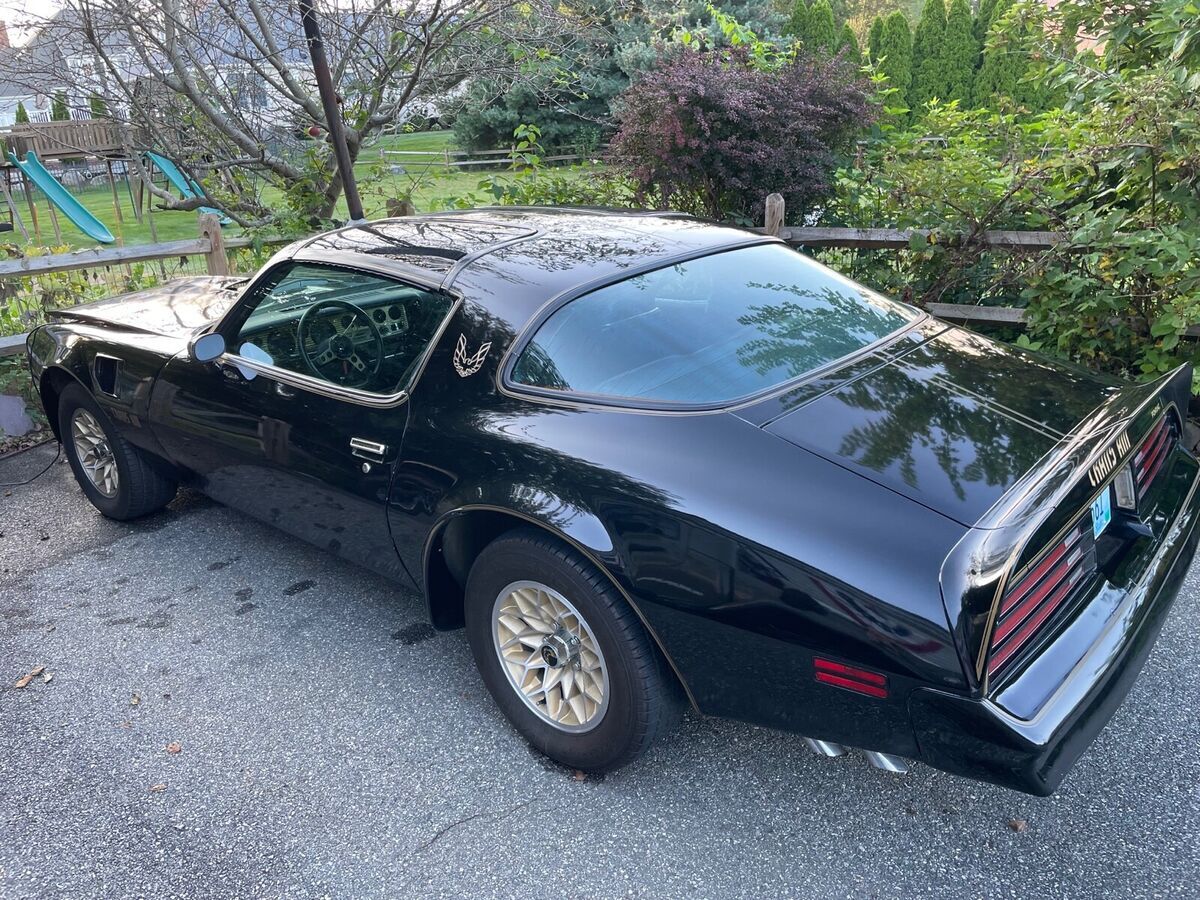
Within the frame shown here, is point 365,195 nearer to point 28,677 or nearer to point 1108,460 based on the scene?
point 28,677

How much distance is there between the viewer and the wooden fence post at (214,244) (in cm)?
592

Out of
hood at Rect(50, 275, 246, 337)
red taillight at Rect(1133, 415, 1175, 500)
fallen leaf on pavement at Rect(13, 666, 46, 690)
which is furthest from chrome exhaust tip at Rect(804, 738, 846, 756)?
hood at Rect(50, 275, 246, 337)

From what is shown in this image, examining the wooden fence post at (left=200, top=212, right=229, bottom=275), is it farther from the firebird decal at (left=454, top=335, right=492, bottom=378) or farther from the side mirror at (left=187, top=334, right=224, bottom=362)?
the firebird decal at (left=454, top=335, right=492, bottom=378)

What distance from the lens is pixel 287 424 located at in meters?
3.10

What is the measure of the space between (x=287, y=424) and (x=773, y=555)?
6.29 ft

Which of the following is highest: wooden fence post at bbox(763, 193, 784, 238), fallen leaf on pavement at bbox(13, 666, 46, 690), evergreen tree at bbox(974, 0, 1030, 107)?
evergreen tree at bbox(974, 0, 1030, 107)

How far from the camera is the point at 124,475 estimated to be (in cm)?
405

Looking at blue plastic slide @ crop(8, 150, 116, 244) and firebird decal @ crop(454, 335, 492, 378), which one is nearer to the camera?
firebird decal @ crop(454, 335, 492, 378)

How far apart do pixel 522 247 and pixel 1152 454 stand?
6.67 feet

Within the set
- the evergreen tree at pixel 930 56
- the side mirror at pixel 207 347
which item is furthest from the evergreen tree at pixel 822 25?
the side mirror at pixel 207 347

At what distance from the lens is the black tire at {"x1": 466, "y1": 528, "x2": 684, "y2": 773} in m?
2.26

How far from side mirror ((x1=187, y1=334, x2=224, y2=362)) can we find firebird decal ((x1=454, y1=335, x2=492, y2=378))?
1.13 metres

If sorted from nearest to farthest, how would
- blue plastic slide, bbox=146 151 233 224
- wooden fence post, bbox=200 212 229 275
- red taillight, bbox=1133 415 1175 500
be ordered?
red taillight, bbox=1133 415 1175 500
wooden fence post, bbox=200 212 229 275
blue plastic slide, bbox=146 151 233 224

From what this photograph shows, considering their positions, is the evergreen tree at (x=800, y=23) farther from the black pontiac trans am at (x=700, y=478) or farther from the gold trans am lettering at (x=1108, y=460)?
the gold trans am lettering at (x=1108, y=460)
